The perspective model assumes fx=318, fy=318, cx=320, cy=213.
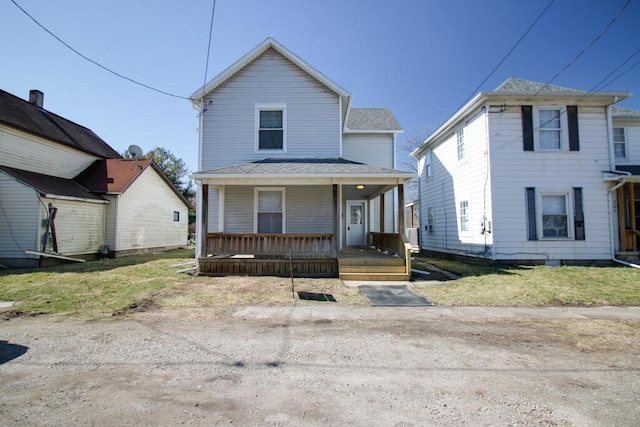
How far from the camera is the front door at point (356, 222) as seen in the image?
14.8 meters

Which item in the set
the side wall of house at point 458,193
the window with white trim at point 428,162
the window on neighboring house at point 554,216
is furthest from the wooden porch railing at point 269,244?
the window with white trim at point 428,162

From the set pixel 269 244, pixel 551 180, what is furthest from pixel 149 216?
pixel 551 180

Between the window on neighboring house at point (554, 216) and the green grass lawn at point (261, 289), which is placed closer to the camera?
the green grass lawn at point (261, 289)

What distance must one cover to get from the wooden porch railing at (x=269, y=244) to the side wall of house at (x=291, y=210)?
1800 mm

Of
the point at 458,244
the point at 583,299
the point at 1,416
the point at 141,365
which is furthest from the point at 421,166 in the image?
the point at 1,416

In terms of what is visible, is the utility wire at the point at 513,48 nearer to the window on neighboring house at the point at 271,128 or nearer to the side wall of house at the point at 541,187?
the side wall of house at the point at 541,187

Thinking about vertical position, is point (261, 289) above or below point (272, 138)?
below

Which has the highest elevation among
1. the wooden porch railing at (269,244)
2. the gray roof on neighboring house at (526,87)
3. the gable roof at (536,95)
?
the gray roof on neighboring house at (526,87)

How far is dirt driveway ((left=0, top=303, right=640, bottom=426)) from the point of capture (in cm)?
272

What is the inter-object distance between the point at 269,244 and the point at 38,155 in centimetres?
1317

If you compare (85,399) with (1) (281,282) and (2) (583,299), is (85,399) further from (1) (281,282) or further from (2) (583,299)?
(2) (583,299)

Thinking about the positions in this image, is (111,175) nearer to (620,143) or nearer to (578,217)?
(578,217)

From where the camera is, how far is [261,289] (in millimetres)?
→ 7992

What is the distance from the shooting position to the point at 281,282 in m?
8.84
